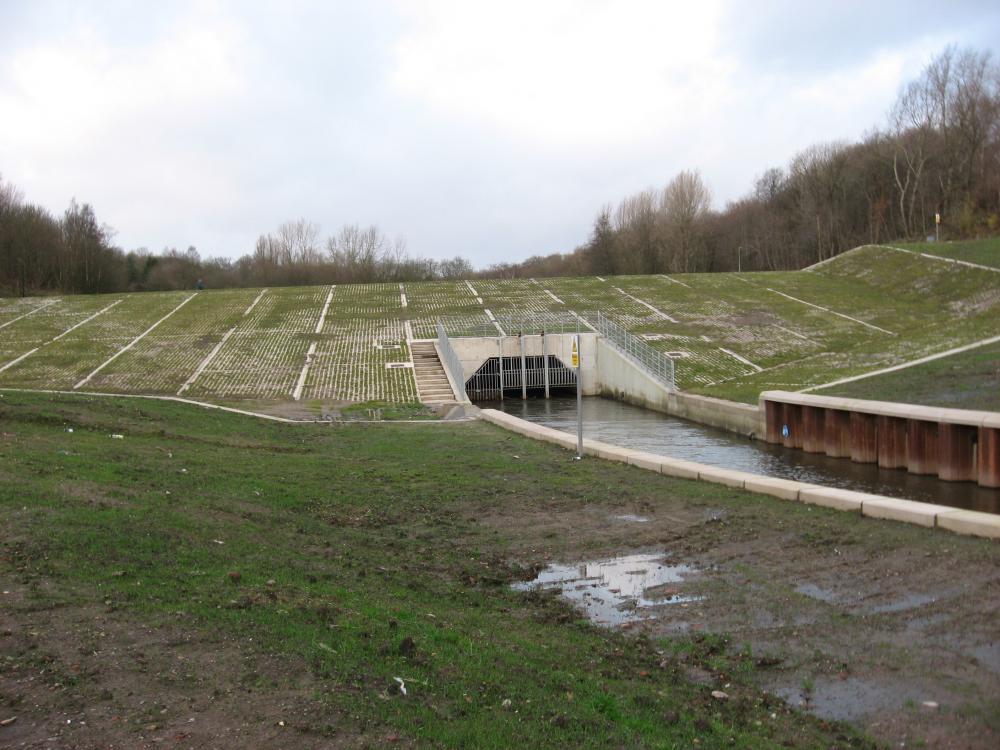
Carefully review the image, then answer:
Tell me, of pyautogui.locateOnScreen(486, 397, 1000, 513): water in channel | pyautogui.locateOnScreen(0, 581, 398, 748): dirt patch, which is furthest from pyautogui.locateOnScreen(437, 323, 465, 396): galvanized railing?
pyautogui.locateOnScreen(0, 581, 398, 748): dirt patch

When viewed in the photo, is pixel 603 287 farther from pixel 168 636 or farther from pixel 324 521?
pixel 168 636

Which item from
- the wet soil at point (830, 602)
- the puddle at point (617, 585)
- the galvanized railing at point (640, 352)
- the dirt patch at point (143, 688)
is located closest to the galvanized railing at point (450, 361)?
the galvanized railing at point (640, 352)

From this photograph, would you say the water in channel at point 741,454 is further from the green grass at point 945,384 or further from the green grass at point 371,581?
the green grass at point 371,581

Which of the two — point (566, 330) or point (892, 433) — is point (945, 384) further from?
point (566, 330)

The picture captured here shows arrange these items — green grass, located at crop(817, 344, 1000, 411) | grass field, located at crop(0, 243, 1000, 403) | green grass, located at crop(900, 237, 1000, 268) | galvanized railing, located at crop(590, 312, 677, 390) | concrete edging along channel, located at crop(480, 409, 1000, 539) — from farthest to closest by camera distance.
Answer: green grass, located at crop(900, 237, 1000, 268), galvanized railing, located at crop(590, 312, 677, 390), grass field, located at crop(0, 243, 1000, 403), green grass, located at crop(817, 344, 1000, 411), concrete edging along channel, located at crop(480, 409, 1000, 539)

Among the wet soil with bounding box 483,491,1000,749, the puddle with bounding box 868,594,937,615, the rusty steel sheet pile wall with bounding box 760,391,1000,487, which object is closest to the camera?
the wet soil with bounding box 483,491,1000,749

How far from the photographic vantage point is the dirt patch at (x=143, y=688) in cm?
482

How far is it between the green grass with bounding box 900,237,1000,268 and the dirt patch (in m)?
48.3

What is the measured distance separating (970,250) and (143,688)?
53.9m

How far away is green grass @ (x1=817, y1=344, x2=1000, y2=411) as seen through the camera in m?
21.8

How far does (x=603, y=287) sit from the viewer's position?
5328 centimetres

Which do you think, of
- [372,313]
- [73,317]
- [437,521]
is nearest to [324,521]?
[437,521]

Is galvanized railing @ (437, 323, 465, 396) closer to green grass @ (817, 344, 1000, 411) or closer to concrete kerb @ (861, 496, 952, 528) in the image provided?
green grass @ (817, 344, 1000, 411)

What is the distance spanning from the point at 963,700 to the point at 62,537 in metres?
7.72
